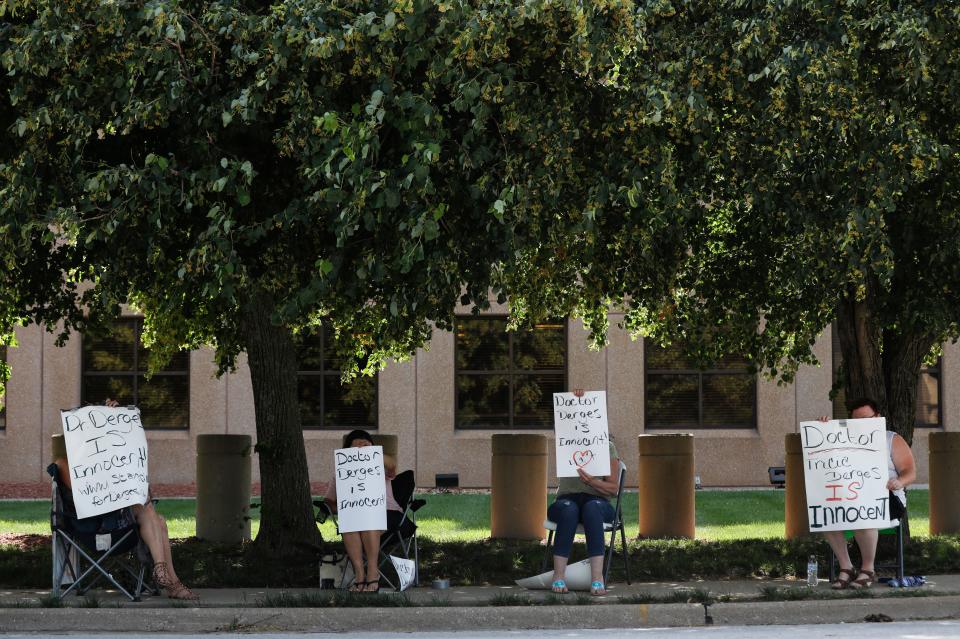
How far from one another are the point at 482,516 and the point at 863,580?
27.2 ft

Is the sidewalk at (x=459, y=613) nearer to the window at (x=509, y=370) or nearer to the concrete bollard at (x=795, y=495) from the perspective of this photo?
the concrete bollard at (x=795, y=495)

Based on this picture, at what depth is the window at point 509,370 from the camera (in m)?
23.4

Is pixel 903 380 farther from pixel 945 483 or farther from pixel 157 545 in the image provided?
pixel 157 545

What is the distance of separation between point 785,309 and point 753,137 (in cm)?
274

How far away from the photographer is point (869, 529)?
31.7 feet

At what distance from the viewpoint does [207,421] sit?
2338 centimetres

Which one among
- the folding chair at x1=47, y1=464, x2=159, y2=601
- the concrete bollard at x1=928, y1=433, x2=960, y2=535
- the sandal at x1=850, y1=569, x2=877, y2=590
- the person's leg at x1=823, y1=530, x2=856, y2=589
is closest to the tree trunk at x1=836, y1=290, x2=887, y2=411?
the person's leg at x1=823, y1=530, x2=856, y2=589

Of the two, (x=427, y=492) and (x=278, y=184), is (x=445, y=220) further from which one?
(x=427, y=492)

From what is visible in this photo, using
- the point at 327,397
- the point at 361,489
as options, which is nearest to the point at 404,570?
the point at 361,489

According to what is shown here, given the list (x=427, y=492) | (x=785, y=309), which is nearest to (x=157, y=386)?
(x=427, y=492)

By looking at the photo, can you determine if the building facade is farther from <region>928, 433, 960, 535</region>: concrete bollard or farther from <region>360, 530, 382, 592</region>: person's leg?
<region>360, 530, 382, 592</region>: person's leg

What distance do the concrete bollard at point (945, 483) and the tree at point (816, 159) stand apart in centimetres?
256

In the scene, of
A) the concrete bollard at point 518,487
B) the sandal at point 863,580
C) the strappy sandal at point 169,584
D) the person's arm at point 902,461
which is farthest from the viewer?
the concrete bollard at point 518,487

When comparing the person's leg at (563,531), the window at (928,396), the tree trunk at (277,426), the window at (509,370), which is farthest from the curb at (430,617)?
the window at (928,396)
